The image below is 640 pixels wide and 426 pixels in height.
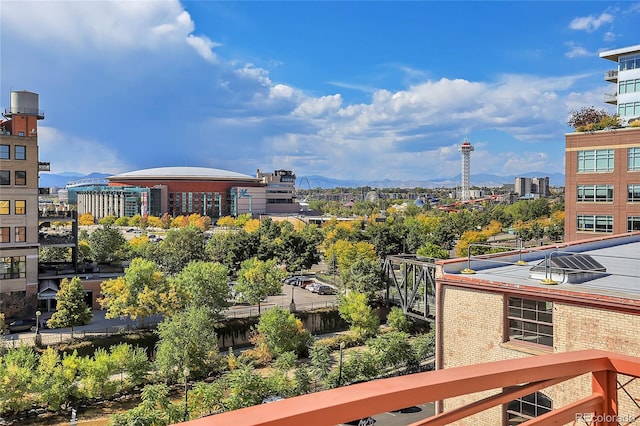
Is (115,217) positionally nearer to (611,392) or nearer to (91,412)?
(91,412)

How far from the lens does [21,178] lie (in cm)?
3938

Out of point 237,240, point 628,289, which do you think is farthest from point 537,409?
point 237,240

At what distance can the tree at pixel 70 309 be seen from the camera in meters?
34.6

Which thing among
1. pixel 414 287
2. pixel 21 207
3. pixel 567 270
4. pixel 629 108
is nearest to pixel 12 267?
pixel 21 207

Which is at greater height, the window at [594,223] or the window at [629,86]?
the window at [629,86]

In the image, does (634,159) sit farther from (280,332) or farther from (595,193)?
Result: (280,332)

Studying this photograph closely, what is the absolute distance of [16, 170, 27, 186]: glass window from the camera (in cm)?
3916

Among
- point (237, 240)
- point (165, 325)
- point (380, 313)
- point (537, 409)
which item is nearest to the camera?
point (537, 409)

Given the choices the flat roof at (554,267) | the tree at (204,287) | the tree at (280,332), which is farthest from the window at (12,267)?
the flat roof at (554,267)

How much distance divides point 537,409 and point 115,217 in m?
119

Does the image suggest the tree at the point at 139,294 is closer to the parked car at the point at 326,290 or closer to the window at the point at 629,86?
the parked car at the point at 326,290

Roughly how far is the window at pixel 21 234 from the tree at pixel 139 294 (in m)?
9.18

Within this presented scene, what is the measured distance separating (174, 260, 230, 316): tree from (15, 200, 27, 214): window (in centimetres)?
1349

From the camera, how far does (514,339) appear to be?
36.4 ft
